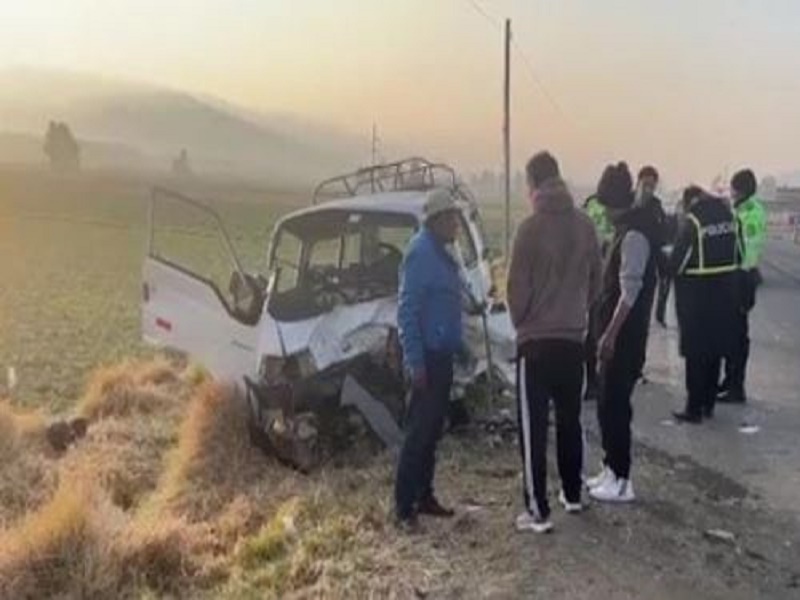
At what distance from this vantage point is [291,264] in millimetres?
9797

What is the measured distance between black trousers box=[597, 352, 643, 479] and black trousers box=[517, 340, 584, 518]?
0.68 meters

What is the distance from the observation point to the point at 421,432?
6.37 m

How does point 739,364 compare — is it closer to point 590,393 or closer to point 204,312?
point 590,393

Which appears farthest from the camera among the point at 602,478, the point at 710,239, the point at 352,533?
the point at 710,239

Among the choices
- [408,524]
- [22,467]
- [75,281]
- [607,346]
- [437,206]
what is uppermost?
[437,206]

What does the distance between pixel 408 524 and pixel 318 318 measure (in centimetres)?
244

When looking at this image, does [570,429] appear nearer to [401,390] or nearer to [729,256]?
[401,390]

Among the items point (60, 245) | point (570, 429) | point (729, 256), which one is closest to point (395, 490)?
point (570, 429)

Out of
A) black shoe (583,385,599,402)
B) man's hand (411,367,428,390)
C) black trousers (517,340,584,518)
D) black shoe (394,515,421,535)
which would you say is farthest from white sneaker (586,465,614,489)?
black shoe (583,385,599,402)

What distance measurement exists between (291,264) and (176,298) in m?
1.05

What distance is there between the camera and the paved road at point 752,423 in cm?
795

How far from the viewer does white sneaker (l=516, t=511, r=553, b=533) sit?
6.14 m

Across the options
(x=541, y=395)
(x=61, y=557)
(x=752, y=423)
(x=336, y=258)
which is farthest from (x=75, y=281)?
(x=541, y=395)

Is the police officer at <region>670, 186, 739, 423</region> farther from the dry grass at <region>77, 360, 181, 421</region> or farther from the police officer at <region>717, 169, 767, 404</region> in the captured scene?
the dry grass at <region>77, 360, 181, 421</region>
